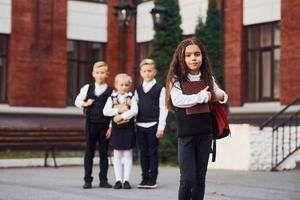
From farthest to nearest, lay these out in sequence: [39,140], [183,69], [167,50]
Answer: [167,50] < [39,140] < [183,69]

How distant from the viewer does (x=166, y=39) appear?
63.2ft

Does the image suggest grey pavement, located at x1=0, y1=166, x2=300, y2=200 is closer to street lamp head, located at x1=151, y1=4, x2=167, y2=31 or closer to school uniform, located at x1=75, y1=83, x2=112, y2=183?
school uniform, located at x1=75, y1=83, x2=112, y2=183

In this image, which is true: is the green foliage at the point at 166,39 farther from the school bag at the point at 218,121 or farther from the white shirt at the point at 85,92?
the school bag at the point at 218,121

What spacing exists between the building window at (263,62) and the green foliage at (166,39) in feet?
9.32

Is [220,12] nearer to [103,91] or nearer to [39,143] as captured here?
[39,143]

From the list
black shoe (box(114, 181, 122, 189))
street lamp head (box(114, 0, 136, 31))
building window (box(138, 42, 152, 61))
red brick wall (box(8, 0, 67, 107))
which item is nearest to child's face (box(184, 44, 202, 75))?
black shoe (box(114, 181, 122, 189))

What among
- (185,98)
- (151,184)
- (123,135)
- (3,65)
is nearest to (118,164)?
(123,135)

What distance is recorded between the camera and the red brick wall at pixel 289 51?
19.5m

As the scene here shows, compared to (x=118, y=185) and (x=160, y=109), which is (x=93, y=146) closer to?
(x=118, y=185)

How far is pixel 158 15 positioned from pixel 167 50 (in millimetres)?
1034

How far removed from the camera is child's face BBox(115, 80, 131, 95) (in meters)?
11.0

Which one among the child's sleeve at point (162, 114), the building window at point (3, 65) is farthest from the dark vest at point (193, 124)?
the building window at point (3, 65)

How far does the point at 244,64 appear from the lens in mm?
21625

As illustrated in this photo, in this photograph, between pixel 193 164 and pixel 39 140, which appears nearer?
pixel 193 164
